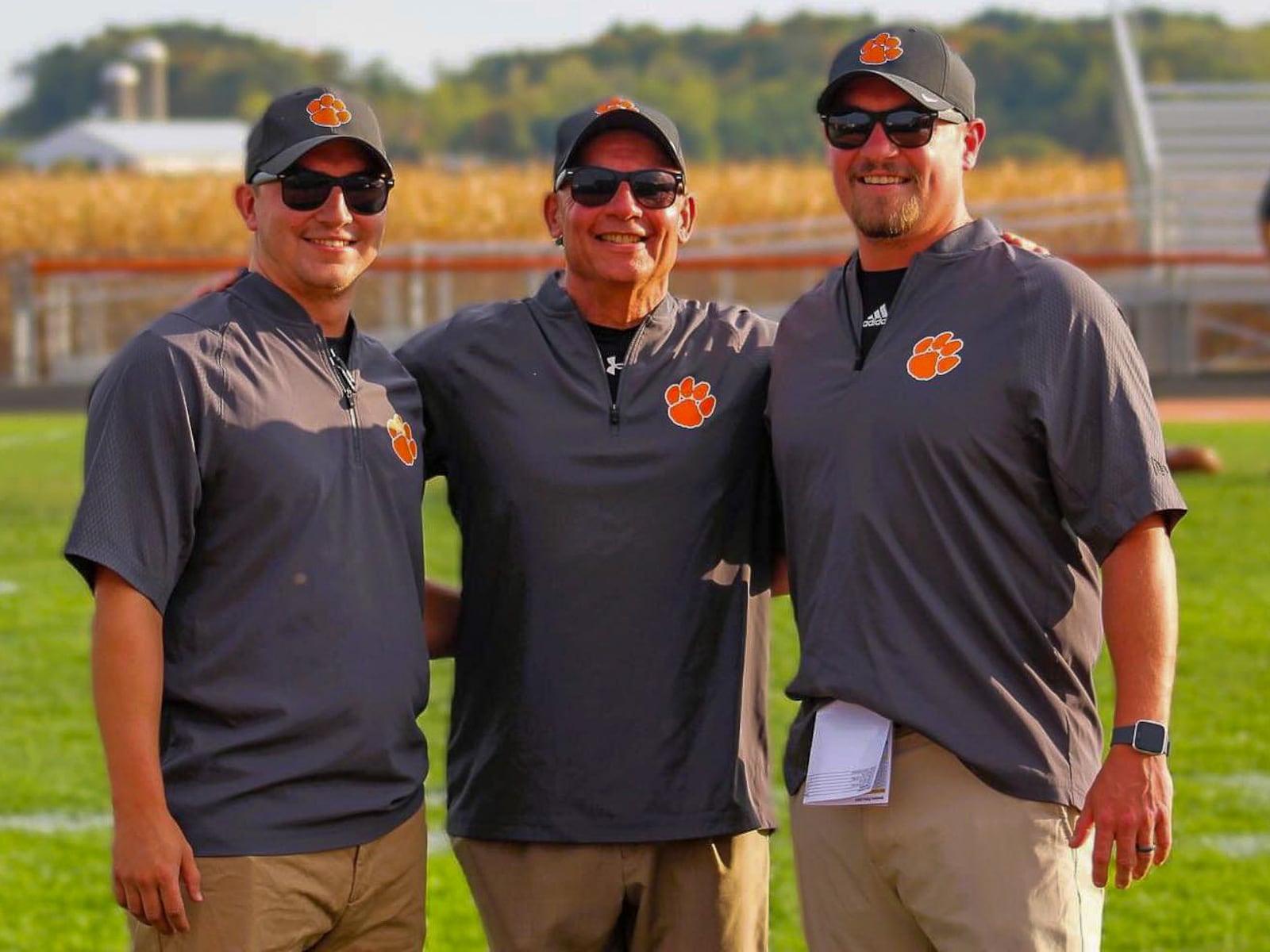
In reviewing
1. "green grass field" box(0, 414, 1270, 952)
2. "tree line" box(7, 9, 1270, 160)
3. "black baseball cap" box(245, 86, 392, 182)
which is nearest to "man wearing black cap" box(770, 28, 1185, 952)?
"black baseball cap" box(245, 86, 392, 182)

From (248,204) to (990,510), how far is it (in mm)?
1469

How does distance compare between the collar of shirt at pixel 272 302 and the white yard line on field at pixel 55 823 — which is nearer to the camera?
the collar of shirt at pixel 272 302

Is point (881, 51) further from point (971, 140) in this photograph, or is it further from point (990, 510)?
point (990, 510)

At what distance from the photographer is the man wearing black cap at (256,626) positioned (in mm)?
3432

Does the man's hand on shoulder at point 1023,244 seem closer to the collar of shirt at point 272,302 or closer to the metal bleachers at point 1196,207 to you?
the collar of shirt at point 272,302

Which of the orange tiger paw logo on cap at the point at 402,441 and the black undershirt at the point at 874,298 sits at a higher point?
the black undershirt at the point at 874,298

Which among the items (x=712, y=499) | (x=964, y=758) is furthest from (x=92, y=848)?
(x=964, y=758)

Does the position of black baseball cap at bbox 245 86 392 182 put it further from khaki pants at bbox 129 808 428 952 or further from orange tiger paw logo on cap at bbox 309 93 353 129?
khaki pants at bbox 129 808 428 952

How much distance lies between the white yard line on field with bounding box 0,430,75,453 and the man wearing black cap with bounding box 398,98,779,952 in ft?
38.8

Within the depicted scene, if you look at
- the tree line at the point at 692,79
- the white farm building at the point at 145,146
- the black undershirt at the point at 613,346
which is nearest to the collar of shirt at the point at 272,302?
the black undershirt at the point at 613,346

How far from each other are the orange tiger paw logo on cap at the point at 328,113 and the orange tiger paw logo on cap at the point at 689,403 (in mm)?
805

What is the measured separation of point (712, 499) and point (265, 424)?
36.0 inches

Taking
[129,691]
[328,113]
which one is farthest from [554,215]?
[129,691]

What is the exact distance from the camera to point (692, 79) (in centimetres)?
9806
